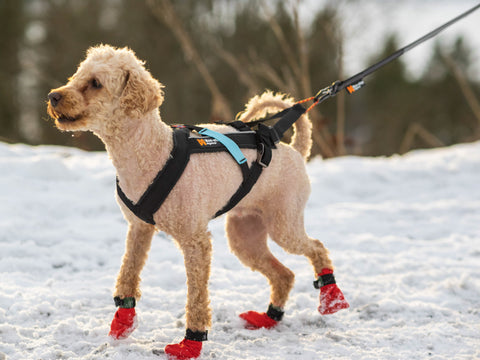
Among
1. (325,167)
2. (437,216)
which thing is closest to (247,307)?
(437,216)

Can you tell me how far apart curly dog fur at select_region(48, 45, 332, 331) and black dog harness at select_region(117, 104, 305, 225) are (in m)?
0.04

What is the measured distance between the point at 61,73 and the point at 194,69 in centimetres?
514

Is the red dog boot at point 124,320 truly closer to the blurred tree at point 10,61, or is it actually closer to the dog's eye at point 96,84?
the dog's eye at point 96,84

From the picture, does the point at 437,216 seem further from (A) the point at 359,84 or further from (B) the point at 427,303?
(A) the point at 359,84

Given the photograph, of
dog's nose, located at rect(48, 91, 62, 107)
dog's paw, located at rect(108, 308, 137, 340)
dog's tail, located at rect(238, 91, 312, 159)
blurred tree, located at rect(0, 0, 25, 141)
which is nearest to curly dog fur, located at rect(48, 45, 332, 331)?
dog's nose, located at rect(48, 91, 62, 107)

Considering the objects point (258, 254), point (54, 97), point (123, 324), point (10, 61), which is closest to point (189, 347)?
point (123, 324)

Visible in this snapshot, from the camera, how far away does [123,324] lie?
2.60 metres

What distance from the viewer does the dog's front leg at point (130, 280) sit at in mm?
2607

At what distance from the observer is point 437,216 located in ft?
18.1

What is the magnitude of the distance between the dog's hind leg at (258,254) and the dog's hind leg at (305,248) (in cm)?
21

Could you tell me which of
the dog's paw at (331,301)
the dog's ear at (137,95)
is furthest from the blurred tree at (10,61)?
the dog's paw at (331,301)

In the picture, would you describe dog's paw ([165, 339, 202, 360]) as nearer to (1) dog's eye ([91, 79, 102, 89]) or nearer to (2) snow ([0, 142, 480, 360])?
(2) snow ([0, 142, 480, 360])

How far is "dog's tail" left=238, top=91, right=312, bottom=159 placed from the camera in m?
3.15

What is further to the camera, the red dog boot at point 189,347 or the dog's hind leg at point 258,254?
the dog's hind leg at point 258,254
